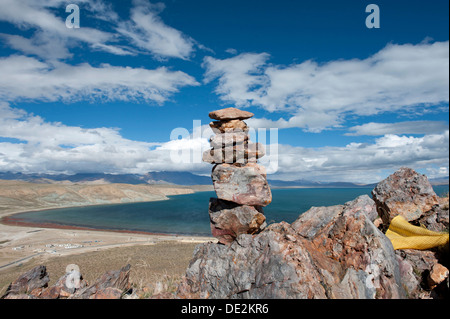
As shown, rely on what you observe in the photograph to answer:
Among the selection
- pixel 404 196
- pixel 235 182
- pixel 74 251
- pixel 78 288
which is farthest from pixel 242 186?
pixel 74 251

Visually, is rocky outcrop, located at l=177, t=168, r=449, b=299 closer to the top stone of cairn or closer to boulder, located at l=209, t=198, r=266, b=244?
boulder, located at l=209, t=198, r=266, b=244

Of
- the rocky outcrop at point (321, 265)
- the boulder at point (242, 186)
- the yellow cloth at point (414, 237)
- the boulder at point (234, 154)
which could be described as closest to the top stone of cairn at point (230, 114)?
the boulder at point (234, 154)

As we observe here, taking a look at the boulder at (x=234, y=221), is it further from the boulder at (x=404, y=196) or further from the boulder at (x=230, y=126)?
the boulder at (x=404, y=196)

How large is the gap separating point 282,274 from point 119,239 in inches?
2268

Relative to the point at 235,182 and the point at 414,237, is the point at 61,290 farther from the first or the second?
the point at 414,237

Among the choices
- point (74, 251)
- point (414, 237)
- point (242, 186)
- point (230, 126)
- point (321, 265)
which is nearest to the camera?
point (321, 265)

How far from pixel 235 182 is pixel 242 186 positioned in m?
0.39

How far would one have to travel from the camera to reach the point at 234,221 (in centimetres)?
1251

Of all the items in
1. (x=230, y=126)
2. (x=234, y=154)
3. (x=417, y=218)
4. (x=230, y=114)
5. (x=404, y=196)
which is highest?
(x=230, y=114)

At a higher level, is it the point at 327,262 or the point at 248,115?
the point at 248,115

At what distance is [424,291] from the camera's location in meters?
8.52

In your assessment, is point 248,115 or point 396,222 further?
point 248,115
